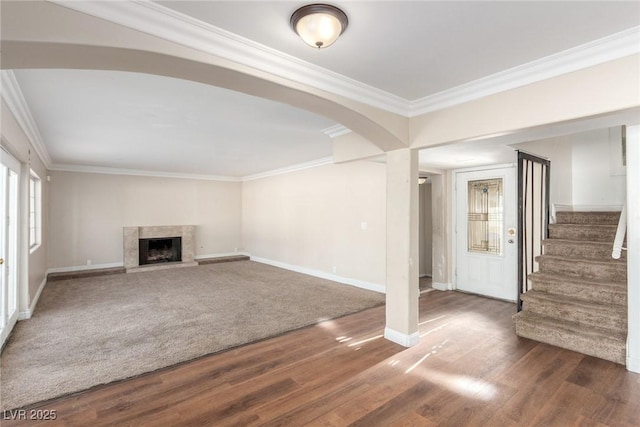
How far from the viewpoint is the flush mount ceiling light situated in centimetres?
166

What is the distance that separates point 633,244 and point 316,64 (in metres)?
3.22

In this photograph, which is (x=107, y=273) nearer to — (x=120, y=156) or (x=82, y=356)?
(x=120, y=156)

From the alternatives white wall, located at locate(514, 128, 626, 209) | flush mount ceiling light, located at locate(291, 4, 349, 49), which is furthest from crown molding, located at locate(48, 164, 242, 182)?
white wall, located at locate(514, 128, 626, 209)

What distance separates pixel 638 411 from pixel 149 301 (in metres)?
5.76

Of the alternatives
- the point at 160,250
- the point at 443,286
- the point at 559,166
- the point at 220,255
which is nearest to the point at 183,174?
the point at 160,250

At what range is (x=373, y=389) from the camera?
8.33 feet

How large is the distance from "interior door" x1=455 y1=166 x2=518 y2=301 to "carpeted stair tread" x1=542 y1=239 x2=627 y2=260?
0.77 meters

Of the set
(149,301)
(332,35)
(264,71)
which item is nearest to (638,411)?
(332,35)

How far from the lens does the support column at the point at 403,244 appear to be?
326 cm

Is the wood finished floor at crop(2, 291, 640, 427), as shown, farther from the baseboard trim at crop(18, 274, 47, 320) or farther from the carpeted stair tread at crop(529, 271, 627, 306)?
the baseboard trim at crop(18, 274, 47, 320)

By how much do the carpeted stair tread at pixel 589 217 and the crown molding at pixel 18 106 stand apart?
6756 millimetres

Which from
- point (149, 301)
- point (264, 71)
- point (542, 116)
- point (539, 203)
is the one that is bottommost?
point (149, 301)

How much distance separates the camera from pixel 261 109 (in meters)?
3.42

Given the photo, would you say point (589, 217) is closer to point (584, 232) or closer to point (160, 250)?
point (584, 232)
